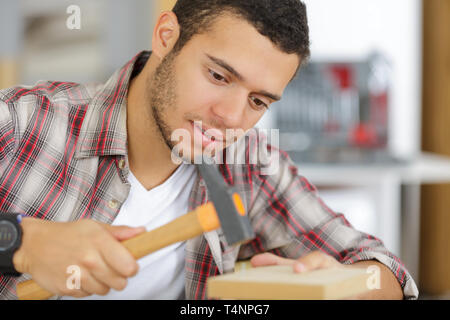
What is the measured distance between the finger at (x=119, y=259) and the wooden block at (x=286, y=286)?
0.09 meters

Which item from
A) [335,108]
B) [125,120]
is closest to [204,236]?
[125,120]

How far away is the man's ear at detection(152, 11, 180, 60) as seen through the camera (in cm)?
80

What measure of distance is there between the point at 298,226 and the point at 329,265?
243 mm

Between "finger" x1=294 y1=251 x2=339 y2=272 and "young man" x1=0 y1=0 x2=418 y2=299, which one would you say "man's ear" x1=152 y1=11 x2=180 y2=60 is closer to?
"young man" x1=0 y1=0 x2=418 y2=299

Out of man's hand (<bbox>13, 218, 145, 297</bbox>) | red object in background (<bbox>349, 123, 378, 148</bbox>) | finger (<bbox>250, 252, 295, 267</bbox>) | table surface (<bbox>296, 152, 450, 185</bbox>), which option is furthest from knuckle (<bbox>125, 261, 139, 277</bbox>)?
red object in background (<bbox>349, 123, 378, 148</bbox>)

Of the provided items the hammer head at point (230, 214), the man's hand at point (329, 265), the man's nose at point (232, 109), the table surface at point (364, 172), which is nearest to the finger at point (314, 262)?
the man's hand at point (329, 265)

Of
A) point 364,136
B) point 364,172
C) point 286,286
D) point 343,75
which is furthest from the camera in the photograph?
point 343,75

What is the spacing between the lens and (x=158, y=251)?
0.90m

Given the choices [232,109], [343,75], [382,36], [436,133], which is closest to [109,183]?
[232,109]

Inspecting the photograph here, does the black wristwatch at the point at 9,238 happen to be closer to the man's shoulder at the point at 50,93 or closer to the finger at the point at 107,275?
the finger at the point at 107,275

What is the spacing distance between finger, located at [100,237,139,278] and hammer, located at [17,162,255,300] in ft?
0.06

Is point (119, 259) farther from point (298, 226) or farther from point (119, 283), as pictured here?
point (298, 226)

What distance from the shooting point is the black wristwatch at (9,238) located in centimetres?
60
